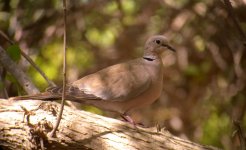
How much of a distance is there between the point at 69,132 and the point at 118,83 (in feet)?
4.19

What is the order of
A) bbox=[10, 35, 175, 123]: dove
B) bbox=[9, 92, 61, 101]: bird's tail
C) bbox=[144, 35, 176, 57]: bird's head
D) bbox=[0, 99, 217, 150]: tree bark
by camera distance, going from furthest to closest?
bbox=[144, 35, 176, 57]: bird's head < bbox=[10, 35, 175, 123]: dove < bbox=[9, 92, 61, 101]: bird's tail < bbox=[0, 99, 217, 150]: tree bark

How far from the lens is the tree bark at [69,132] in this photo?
2.86 m

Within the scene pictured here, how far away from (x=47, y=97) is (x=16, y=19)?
1548 millimetres

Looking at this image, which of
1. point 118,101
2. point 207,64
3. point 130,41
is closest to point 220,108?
point 207,64

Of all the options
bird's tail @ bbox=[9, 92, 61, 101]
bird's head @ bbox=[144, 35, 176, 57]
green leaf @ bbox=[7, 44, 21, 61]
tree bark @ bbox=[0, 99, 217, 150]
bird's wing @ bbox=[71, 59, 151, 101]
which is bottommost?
tree bark @ bbox=[0, 99, 217, 150]

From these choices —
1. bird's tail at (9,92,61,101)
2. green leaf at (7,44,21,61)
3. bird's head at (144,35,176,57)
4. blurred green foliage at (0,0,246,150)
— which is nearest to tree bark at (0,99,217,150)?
bird's tail at (9,92,61,101)

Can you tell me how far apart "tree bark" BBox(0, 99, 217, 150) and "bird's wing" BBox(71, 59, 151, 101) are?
3.09 ft

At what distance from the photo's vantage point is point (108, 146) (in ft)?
9.53

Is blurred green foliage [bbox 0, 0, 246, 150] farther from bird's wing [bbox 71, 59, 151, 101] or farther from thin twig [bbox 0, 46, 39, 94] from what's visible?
thin twig [bbox 0, 46, 39, 94]

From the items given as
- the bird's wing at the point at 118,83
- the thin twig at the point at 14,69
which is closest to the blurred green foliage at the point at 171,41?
the bird's wing at the point at 118,83

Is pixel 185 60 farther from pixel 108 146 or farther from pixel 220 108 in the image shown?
pixel 108 146

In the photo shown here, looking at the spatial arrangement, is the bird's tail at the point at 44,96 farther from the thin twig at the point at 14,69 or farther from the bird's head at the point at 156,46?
the bird's head at the point at 156,46

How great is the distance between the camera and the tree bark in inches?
113

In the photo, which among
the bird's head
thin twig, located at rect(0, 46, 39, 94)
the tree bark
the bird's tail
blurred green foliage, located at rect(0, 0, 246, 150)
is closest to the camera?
the tree bark
